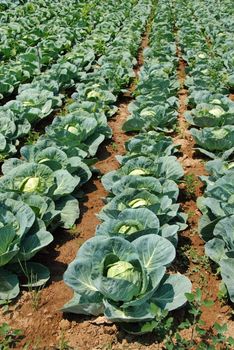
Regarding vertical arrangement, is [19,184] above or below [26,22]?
above

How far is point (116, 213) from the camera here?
4.17 m

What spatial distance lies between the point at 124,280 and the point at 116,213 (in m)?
1.12

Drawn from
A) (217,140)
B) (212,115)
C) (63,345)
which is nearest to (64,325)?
(63,345)

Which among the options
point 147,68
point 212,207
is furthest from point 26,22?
point 212,207

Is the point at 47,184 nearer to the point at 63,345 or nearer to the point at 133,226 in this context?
the point at 133,226

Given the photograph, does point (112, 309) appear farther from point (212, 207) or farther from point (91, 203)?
point (91, 203)

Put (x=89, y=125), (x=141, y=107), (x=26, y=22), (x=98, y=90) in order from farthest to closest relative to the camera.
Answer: (x=26, y=22) < (x=98, y=90) < (x=141, y=107) < (x=89, y=125)

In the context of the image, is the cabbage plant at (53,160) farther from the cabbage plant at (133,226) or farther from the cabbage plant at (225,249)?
the cabbage plant at (225,249)

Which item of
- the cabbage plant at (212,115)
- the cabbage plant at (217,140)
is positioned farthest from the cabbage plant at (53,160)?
the cabbage plant at (212,115)

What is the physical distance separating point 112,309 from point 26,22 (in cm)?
1271

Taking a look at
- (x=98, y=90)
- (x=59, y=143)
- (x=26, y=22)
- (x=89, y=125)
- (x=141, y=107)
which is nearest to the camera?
(x=59, y=143)

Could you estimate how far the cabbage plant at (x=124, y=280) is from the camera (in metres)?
3.24

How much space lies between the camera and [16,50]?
11023 mm

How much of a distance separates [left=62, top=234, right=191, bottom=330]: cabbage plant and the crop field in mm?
11
